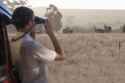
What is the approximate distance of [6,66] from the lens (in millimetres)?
3402

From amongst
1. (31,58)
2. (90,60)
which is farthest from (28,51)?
(90,60)

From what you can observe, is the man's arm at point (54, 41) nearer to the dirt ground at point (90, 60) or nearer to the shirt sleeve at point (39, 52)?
the shirt sleeve at point (39, 52)

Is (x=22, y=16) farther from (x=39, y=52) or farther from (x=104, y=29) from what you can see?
(x=104, y=29)

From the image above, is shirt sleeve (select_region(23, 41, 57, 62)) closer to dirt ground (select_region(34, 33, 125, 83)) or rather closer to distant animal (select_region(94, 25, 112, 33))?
dirt ground (select_region(34, 33, 125, 83))

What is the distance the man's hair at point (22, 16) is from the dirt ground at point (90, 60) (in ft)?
22.2

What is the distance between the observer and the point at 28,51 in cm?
354

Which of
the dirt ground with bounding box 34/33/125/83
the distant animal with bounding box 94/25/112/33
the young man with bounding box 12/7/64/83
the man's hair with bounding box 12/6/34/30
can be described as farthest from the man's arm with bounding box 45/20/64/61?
the distant animal with bounding box 94/25/112/33

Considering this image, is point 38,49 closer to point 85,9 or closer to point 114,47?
point 114,47

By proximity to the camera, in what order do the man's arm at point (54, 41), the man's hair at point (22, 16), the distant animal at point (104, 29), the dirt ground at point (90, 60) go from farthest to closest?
the distant animal at point (104, 29) < the dirt ground at point (90, 60) < the man's arm at point (54, 41) < the man's hair at point (22, 16)

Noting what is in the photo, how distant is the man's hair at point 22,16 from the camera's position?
11.4ft

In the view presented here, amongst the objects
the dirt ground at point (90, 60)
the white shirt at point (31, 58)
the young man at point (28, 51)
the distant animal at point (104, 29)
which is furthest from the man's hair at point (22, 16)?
the distant animal at point (104, 29)

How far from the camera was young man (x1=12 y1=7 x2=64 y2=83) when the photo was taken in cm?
350

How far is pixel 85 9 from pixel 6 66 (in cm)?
1763

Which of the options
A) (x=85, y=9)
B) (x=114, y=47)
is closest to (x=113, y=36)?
(x=114, y=47)
